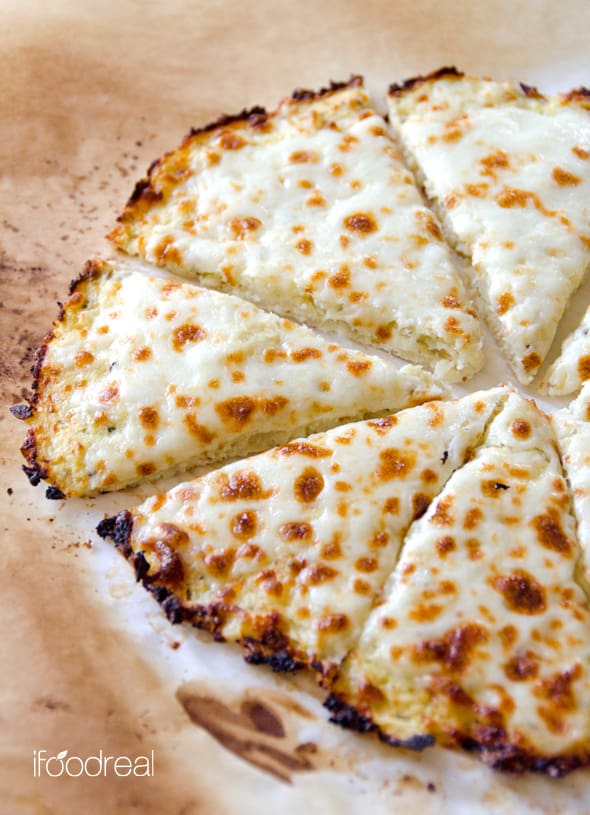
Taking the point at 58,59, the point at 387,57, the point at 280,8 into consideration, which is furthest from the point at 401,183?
the point at 58,59

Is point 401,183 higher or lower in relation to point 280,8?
lower

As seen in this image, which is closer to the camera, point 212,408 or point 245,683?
point 245,683

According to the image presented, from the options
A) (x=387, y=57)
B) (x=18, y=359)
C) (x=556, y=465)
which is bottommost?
(x=18, y=359)

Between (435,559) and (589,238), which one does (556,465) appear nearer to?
(435,559)

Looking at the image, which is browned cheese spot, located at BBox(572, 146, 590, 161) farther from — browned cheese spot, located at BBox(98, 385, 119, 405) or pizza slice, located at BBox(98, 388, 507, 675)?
browned cheese spot, located at BBox(98, 385, 119, 405)

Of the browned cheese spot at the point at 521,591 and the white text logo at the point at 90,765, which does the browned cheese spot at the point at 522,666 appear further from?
the white text logo at the point at 90,765

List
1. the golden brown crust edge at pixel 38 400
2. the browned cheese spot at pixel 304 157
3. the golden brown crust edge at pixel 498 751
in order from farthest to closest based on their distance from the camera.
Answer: the browned cheese spot at pixel 304 157 < the golden brown crust edge at pixel 38 400 < the golden brown crust edge at pixel 498 751

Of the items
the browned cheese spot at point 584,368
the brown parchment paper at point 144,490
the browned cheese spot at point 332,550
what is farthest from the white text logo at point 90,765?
the browned cheese spot at point 584,368
